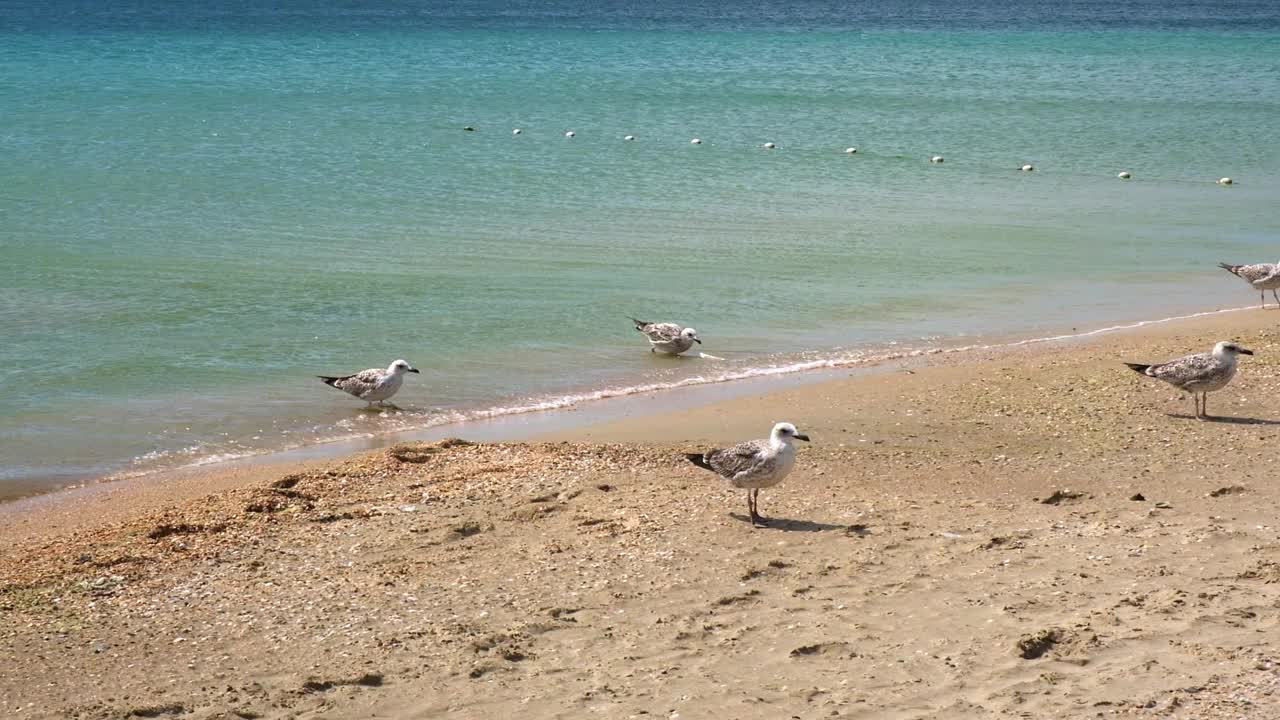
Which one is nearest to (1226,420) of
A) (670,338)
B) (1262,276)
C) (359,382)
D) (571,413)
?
(571,413)

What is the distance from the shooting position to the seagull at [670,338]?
1688 cm

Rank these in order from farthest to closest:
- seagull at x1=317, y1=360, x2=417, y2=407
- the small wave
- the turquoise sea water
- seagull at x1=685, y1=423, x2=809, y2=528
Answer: the turquoise sea water, seagull at x1=317, y1=360, x2=417, y2=407, the small wave, seagull at x1=685, y1=423, x2=809, y2=528

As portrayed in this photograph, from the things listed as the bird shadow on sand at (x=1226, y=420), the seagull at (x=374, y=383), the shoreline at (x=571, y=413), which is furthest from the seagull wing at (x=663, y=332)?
the bird shadow on sand at (x=1226, y=420)

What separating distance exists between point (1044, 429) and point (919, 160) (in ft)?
72.1

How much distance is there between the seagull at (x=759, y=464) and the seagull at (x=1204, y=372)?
4530 millimetres

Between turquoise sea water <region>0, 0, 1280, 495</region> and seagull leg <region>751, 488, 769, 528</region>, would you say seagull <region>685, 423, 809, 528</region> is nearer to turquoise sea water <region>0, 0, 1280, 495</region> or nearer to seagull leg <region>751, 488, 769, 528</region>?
seagull leg <region>751, 488, 769, 528</region>

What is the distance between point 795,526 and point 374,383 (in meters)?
6.27

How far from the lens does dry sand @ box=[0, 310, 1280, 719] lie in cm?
730

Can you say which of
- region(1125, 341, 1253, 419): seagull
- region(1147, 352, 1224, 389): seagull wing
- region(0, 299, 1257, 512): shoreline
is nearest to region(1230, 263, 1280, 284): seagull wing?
region(0, 299, 1257, 512): shoreline

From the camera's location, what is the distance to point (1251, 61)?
190 feet

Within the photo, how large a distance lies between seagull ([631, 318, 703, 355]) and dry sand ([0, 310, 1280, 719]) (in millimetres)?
3923

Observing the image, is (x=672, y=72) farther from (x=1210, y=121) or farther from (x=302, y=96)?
(x=1210, y=121)

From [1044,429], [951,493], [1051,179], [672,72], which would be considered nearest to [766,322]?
[1044,429]

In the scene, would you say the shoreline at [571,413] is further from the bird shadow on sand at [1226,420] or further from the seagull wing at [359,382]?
the bird shadow on sand at [1226,420]
